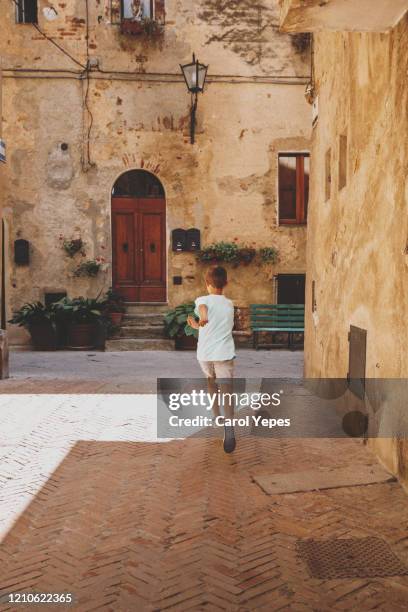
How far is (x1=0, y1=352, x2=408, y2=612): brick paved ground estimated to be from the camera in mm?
2971

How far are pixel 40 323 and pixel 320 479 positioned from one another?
9432mm

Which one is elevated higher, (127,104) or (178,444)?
(127,104)

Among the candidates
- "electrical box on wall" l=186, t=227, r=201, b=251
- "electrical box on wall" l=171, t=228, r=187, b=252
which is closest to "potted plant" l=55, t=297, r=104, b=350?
"electrical box on wall" l=171, t=228, r=187, b=252

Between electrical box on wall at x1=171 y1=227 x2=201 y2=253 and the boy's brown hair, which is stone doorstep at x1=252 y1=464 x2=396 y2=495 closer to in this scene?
the boy's brown hair

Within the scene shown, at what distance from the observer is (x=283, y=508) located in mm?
4074

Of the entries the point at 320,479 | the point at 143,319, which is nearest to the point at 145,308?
the point at 143,319

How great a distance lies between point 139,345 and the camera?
13.1 metres

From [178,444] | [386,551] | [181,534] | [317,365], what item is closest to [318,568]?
[386,551]

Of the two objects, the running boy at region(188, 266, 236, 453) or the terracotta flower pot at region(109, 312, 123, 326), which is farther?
the terracotta flower pot at region(109, 312, 123, 326)

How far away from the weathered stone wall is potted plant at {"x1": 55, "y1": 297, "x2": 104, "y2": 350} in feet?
19.9

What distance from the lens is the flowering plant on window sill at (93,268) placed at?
13653mm

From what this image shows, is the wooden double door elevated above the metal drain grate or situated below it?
above

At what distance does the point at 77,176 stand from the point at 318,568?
1193 centimetres

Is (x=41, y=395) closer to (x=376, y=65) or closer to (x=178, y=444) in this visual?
(x=178, y=444)
